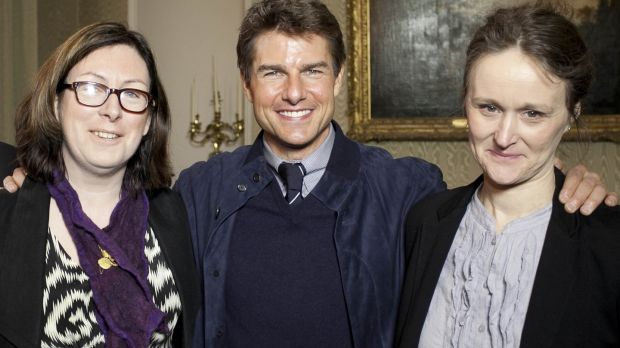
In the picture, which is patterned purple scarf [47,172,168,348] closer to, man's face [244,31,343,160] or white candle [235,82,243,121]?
man's face [244,31,343,160]

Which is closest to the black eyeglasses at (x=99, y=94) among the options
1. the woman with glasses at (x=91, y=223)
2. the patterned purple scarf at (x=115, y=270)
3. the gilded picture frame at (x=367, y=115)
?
the woman with glasses at (x=91, y=223)

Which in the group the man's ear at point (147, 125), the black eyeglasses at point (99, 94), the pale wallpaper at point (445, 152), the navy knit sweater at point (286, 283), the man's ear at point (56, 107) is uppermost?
the black eyeglasses at point (99, 94)

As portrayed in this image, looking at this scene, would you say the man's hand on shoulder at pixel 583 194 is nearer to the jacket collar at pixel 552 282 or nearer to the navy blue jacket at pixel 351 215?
the jacket collar at pixel 552 282

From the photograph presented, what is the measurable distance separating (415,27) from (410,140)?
0.72 m

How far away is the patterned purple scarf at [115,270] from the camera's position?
193 centimetres


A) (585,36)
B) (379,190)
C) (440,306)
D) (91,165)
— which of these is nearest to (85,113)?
(91,165)

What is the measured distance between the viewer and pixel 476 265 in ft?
5.92

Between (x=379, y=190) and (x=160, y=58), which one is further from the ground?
(x=160, y=58)

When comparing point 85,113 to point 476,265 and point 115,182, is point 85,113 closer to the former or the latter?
point 115,182

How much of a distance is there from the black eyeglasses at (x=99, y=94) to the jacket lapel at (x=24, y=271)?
0.33m

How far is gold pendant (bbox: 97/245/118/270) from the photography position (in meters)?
2.00

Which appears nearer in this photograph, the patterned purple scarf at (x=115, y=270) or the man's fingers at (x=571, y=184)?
the man's fingers at (x=571, y=184)

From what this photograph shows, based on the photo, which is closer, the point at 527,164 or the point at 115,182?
the point at 527,164

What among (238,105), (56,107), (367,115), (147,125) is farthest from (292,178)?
(238,105)
